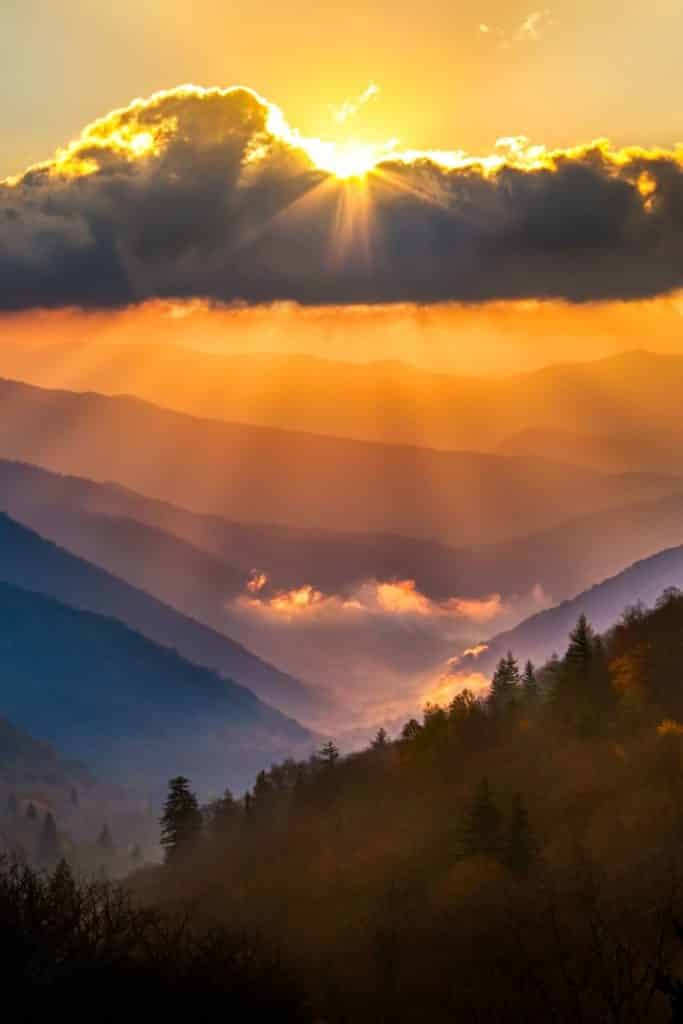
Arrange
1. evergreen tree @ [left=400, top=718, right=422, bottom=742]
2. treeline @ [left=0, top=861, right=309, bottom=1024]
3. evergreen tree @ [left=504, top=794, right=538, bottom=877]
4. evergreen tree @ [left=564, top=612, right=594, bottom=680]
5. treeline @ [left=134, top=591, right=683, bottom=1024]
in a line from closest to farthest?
treeline @ [left=0, top=861, right=309, bottom=1024] < treeline @ [left=134, top=591, right=683, bottom=1024] < evergreen tree @ [left=504, top=794, right=538, bottom=877] < evergreen tree @ [left=564, top=612, right=594, bottom=680] < evergreen tree @ [left=400, top=718, right=422, bottom=742]

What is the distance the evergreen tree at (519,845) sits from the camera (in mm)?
114000

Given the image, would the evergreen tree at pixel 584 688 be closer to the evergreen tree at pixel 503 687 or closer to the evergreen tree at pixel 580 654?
the evergreen tree at pixel 580 654

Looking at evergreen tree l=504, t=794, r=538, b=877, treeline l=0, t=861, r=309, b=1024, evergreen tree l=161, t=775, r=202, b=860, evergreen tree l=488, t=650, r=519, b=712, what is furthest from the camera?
evergreen tree l=488, t=650, r=519, b=712

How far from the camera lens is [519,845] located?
4547 inches

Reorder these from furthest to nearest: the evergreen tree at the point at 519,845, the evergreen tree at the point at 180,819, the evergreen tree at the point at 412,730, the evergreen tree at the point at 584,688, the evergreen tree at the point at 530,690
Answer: the evergreen tree at the point at 412,730 < the evergreen tree at the point at 530,690 < the evergreen tree at the point at 180,819 < the evergreen tree at the point at 584,688 < the evergreen tree at the point at 519,845

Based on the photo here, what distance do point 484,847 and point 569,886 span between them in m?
15.7

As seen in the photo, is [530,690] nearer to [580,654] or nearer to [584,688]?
[580,654]

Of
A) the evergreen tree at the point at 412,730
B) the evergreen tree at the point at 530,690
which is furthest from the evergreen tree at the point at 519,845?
the evergreen tree at the point at 412,730

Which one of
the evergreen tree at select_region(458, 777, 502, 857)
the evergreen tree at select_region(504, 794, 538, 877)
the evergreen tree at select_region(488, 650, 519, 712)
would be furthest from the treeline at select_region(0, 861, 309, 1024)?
the evergreen tree at select_region(488, 650, 519, 712)

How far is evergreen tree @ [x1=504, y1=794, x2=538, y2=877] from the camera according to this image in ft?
374

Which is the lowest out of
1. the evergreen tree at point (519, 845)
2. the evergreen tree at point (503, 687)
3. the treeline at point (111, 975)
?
the treeline at point (111, 975)

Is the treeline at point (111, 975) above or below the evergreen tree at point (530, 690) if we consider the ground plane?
below

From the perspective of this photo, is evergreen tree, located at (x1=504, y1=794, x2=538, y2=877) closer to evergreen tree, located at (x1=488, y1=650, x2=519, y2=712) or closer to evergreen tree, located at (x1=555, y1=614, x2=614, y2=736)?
evergreen tree, located at (x1=555, y1=614, x2=614, y2=736)

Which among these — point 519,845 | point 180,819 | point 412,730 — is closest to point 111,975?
point 519,845
